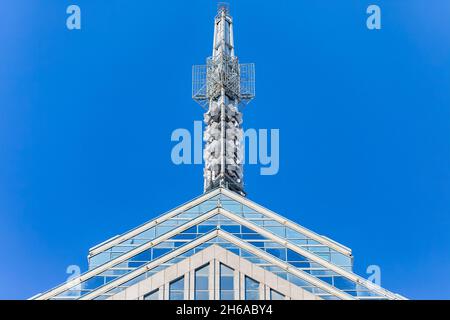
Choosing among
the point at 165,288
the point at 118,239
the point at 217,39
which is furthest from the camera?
the point at 217,39

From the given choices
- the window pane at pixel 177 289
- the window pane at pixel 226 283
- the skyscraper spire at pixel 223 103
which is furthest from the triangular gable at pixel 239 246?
the skyscraper spire at pixel 223 103

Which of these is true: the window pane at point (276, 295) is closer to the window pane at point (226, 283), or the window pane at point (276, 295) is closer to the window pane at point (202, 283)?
the window pane at point (226, 283)

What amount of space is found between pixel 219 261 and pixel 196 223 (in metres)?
8.88

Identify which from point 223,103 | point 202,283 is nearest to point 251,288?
point 202,283

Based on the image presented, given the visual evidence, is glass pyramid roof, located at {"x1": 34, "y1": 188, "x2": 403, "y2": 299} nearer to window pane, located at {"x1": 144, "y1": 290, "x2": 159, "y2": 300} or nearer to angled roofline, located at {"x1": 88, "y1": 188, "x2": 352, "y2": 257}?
angled roofline, located at {"x1": 88, "y1": 188, "x2": 352, "y2": 257}

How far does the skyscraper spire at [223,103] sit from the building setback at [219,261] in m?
15.8

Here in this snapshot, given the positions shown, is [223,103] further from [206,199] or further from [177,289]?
[177,289]

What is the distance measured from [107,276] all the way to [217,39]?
46.4 m

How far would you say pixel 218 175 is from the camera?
86.1 metres

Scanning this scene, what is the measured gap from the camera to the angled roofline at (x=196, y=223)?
60062 millimetres

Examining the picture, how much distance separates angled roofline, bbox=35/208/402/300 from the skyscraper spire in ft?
55.3

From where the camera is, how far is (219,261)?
56750 mm
